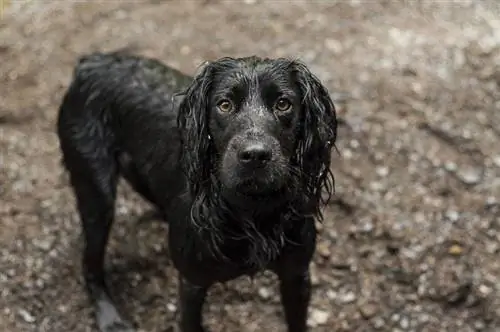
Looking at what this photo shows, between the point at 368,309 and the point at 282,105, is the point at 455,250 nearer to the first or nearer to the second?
the point at 368,309

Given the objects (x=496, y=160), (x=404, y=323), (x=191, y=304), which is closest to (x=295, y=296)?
(x=191, y=304)

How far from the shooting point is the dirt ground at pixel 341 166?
4641 mm

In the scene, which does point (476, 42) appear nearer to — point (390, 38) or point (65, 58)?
point (390, 38)

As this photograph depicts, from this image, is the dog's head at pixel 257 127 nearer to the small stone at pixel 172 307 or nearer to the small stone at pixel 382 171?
the small stone at pixel 172 307

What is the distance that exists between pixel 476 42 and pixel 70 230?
2.84m

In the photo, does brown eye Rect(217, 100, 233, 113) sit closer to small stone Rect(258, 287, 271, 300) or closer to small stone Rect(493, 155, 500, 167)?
Answer: small stone Rect(258, 287, 271, 300)

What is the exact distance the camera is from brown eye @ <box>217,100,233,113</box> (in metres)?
3.42

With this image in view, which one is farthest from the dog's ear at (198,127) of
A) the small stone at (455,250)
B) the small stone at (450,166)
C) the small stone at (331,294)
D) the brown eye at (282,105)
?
the small stone at (450,166)

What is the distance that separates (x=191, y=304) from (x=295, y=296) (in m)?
0.46

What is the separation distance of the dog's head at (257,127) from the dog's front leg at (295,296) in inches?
19.4

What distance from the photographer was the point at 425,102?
5.59 m

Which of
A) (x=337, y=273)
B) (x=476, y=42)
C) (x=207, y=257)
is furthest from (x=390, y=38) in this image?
(x=207, y=257)

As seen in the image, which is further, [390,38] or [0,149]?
[390,38]

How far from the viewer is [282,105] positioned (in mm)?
3426
